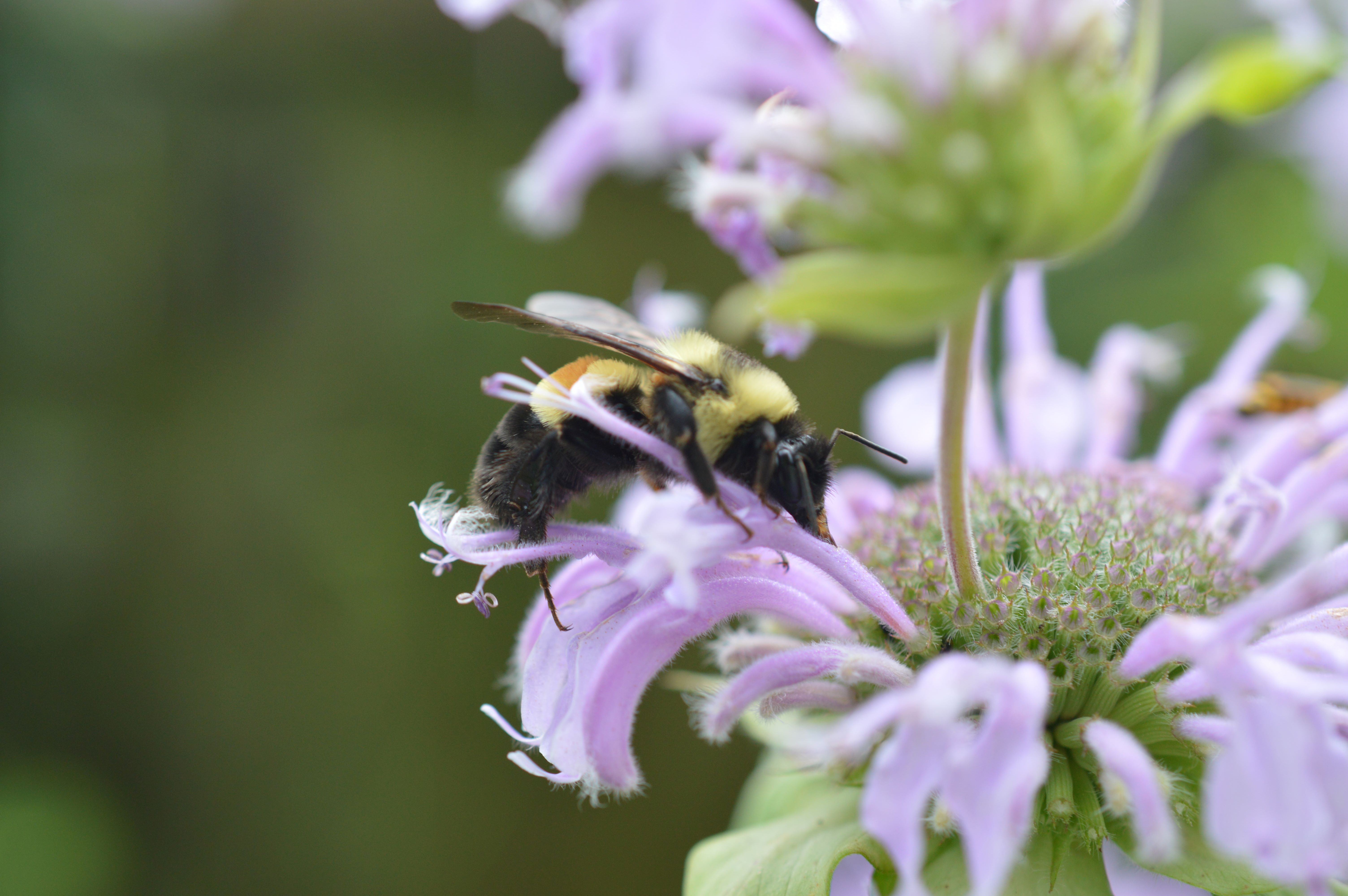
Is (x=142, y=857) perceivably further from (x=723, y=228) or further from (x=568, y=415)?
(x=723, y=228)

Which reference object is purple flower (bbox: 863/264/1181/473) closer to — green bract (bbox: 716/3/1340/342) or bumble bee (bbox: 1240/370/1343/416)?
bumble bee (bbox: 1240/370/1343/416)

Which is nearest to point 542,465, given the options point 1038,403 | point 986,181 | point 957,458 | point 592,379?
point 592,379

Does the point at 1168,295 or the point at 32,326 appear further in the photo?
A: the point at 32,326

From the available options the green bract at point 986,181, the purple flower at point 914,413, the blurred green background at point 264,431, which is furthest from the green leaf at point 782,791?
the blurred green background at point 264,431

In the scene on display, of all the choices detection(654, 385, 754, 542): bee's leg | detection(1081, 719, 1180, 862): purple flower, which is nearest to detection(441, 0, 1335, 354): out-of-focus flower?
detection(654, 385, 754, 542): bee's leg

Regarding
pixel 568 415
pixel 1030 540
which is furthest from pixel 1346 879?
pixel 568 415

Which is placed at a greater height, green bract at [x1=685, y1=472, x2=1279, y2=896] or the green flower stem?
the green flower stem
